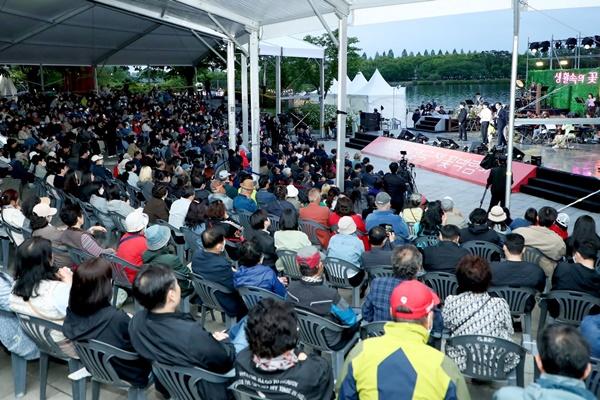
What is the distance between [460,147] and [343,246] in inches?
502

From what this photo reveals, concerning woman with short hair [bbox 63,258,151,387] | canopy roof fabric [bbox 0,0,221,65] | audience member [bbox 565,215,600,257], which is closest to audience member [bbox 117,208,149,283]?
woman with short hair [bbox 63,258,151,387]

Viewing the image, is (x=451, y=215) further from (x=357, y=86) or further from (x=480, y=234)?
(x=357, y=86)

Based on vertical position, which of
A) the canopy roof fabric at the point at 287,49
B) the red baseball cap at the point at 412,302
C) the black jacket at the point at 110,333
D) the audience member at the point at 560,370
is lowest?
the black jacket at the point at 110,333

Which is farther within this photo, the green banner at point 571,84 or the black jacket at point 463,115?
the green banner at point 571,84

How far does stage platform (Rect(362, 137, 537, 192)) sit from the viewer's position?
12250 mm

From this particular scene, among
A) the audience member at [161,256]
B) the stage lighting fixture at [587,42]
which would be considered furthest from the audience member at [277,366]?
the stage lighting fixture at [587,42]

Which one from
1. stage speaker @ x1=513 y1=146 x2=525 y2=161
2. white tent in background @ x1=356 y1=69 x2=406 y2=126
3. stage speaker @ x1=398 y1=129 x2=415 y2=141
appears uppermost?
white tent in background @ x1=356 y1=69 x2=406 y2=126

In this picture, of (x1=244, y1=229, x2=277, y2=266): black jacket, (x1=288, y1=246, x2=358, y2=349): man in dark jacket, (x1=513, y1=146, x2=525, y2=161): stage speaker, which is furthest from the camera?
(x1=513, y1=146, x2=525, y2=161): stage speaker

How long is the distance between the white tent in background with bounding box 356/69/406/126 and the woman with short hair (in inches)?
812

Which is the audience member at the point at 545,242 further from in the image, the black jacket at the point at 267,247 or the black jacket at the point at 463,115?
the black jacket at the point at 463,115

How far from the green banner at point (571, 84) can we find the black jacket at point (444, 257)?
17340 millimetres

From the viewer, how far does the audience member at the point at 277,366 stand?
7.37 ft

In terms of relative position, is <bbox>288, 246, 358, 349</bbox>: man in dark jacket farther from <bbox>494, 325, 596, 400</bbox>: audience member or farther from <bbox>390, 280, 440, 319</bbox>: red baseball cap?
<bbox>494, 325, 596, 400</bbox>: audience member

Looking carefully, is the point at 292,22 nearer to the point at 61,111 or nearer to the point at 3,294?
the point at 3,294
